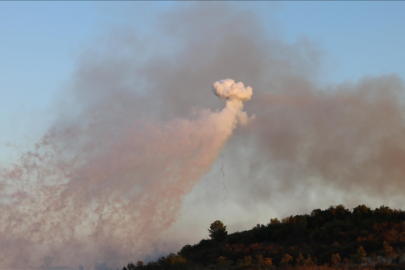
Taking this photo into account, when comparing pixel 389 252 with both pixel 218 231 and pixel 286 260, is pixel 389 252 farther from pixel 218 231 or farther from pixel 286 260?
pixel 218 231

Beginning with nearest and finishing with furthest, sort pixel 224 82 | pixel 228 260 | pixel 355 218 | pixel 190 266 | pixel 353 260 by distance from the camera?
1. pixel 353 260
2. pixel 190 266
3. pixel 228 260
4. pixel 355 218
5. pixel 224 82

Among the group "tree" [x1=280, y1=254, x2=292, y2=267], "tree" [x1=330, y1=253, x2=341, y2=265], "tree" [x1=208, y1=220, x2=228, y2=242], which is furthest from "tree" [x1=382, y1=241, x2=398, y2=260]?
"tree" [x1=208, y1=220, x2=228, y2=242]

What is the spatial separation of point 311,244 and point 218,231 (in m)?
16.1

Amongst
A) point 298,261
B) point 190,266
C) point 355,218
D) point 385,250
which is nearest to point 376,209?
point 355,218

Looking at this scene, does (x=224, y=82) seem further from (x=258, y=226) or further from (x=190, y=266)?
(x=190, y=266)

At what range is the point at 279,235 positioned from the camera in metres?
57.0

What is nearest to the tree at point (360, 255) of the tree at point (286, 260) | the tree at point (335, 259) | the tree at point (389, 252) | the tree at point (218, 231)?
the tree at point (335, 259)

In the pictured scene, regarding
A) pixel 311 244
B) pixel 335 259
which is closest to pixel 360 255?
pixel 335 259

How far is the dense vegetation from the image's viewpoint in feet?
142

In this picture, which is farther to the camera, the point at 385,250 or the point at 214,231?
the point at 214,231

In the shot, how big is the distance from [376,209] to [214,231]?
21.2m

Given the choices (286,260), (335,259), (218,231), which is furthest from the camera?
(218,231)

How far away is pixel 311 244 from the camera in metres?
51.0

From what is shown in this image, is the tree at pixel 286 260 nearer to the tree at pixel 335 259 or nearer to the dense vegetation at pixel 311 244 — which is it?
the dense vegetation at pixel 311 244
